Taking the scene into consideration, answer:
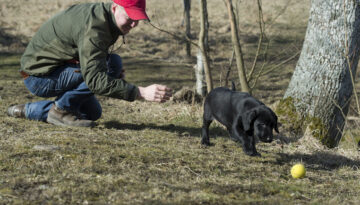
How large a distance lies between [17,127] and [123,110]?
254 centimetres

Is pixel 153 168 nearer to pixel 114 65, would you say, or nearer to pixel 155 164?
pixel 155 164

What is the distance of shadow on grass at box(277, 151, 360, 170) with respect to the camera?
16.4 ft

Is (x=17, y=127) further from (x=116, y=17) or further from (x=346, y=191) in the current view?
(x=346, y=191)

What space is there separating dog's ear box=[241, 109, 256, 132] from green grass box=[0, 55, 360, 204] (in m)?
0.35

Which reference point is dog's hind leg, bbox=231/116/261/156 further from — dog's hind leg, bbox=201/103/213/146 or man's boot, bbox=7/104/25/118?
man's boot, bbox=7/104/25/118

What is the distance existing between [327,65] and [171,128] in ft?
8.58

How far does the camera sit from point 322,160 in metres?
5.43

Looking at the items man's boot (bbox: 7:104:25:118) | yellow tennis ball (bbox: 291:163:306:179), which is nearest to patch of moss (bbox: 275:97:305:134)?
yellow tennis ball (bbox: 291:163:306:179)

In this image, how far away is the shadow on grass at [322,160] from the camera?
16.4 ft

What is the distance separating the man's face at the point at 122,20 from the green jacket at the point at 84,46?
10 centimetres

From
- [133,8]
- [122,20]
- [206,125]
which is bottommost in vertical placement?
[206,125]

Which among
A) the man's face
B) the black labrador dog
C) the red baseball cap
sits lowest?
the black labrador dog

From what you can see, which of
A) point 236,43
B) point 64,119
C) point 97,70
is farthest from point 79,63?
point 236,43

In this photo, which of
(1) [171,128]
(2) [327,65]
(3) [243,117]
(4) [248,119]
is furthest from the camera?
(2) [327,65]
